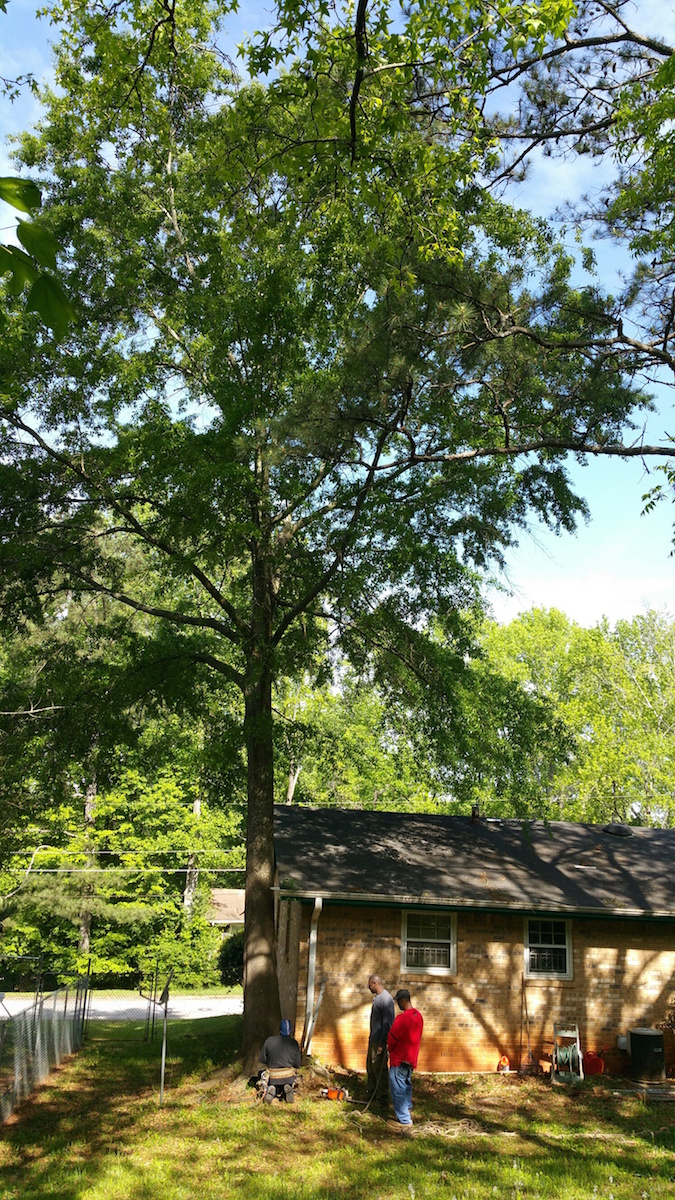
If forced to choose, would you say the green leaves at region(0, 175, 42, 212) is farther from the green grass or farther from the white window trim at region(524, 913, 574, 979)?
the white window trim at region(524, 913, 574, 979)

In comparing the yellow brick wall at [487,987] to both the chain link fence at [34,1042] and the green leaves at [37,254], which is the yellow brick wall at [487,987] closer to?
the chain link fence at [34,1042]

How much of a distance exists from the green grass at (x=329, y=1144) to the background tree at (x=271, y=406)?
2403mm

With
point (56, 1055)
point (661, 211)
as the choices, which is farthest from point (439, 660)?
point (56, 1055)

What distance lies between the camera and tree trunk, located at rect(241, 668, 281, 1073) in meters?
14.0

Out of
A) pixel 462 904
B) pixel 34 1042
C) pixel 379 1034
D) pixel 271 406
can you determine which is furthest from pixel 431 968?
pixel 271 406

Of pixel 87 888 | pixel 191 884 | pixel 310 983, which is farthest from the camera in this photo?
pixel 191 884

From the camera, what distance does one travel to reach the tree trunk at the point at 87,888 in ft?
90.6

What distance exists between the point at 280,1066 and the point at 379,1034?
54.4 inches

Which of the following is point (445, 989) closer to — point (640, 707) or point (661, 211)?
point (661, 211)

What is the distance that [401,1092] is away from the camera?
1069 cm

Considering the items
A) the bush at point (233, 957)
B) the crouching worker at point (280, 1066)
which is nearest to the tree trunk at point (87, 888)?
the bush at point (233, 957)

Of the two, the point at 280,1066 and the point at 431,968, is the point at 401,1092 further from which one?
the point at 431,968

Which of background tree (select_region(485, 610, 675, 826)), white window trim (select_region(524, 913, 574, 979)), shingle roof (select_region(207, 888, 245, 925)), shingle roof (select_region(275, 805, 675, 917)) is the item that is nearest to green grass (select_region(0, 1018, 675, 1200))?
white window trim (select_region(524, 913, 574, 979))

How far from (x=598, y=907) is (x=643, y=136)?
11028 millimetres
